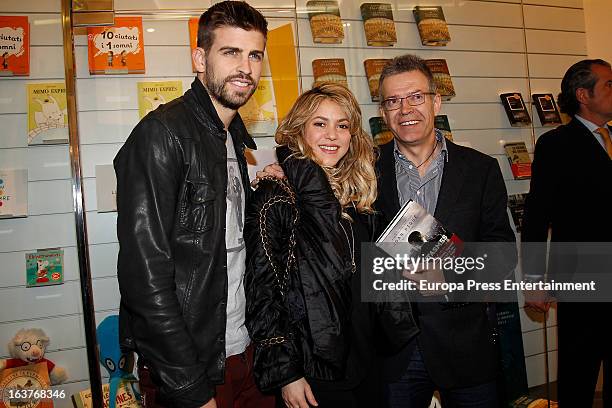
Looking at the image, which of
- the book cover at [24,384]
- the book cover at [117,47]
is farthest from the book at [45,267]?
the book cover at [117,47]

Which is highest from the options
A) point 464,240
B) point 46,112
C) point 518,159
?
point 46,112

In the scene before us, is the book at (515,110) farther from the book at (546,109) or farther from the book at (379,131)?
the book at (379,131)

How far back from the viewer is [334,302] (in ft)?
5.35

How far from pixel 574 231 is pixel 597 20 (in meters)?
2.16

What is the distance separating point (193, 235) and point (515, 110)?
2.93m

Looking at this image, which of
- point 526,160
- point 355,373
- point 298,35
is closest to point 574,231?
point 526,160

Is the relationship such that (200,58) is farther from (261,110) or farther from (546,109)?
(546,109)

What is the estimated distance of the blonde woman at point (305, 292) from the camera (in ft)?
5.16

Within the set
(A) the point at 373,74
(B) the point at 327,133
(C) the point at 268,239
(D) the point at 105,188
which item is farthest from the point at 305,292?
(A) the point at 373,74

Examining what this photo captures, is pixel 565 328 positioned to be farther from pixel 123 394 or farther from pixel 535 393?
pixel 123 394

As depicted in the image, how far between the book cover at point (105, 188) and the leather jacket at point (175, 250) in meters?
1.23

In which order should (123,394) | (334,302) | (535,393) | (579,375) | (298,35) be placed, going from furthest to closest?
1. (535,393)
2. (298,35)
3. (579,375)
4. (123,394)
5. (334,302)

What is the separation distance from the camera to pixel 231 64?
164 cm

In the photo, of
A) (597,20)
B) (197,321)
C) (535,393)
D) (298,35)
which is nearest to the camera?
(197,321)
